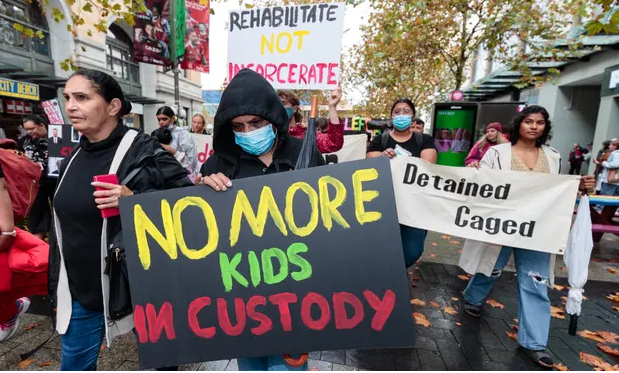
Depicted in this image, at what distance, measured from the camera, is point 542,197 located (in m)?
2.88

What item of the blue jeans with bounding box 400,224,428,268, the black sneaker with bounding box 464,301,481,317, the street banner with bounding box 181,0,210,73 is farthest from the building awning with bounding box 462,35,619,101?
the blue jeans with bounding box 400,224,428,268

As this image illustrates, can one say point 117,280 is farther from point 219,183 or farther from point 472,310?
point 472,310

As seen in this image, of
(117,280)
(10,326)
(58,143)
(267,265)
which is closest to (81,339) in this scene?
(117,280)

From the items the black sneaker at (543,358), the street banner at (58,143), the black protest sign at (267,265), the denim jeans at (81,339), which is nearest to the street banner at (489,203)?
the black sneaker at (543,358)

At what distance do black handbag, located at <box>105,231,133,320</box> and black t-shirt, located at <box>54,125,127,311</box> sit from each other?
127mm

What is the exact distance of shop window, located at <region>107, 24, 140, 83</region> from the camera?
1538 centimetres

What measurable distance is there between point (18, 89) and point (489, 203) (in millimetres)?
Result: 12249

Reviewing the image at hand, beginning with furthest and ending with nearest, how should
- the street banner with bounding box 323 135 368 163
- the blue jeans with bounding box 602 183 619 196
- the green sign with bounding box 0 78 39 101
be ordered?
1. the green sign with bounding box 0 78 39 101
2. the blue jeans with bounding box 602 183 619 196
3. the street banner with bounding box 323 135 368 163

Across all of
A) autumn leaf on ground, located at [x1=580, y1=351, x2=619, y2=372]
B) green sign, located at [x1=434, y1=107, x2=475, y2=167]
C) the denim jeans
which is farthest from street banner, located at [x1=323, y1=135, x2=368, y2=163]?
green sign, located at [x1=434, y1=107, x2=475, y2=167]

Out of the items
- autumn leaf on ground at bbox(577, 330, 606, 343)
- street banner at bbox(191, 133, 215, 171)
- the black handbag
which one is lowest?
autumn leaf on ground at bbox(577, 330, 606, 343)

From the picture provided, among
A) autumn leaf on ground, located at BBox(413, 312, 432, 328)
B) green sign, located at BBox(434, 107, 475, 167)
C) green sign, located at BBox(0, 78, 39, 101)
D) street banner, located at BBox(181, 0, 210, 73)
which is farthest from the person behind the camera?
green sign, located at BBox(434, 107, 475, 167)

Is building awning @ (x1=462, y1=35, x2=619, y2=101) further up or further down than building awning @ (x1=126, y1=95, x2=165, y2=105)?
further up

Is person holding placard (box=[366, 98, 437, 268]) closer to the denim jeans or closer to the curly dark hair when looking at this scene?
the curly dark hair

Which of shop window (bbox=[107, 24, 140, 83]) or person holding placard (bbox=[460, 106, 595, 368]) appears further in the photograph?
shop window (bbox=[107, 24, 140, 83])
